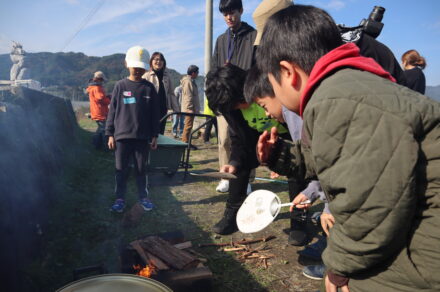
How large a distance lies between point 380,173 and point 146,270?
1.99 m

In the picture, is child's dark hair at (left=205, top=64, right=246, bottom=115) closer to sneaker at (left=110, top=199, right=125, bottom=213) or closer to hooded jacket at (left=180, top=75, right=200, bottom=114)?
sneaker at (left=110, top=199, right=125, bottom=213)

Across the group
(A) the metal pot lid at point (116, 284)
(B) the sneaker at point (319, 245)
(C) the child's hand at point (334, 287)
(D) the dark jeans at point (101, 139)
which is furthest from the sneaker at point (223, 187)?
(D) the dark jeans at point (101, 139)

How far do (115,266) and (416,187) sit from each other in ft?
9.06

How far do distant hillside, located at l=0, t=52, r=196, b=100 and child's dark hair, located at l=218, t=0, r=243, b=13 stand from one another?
910 centimetres

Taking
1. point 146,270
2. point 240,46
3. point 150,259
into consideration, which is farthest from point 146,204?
point 240,46

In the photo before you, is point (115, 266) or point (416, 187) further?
point (115, 266)

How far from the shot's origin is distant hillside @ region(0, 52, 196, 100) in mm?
14130

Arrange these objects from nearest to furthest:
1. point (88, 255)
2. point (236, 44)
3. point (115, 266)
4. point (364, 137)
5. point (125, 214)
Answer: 1. point (364, 137)
2. point (115, 266)
3. point (88, 255)
4. point (125, 214)
5. point (236, 44)

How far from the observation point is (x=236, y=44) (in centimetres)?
469

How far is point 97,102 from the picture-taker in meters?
8.62

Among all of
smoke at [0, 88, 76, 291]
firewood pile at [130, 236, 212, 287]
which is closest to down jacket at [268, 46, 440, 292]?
firewood pile at [130, 236, 212, 287]

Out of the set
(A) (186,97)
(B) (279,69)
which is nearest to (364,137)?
(B) (279,69)

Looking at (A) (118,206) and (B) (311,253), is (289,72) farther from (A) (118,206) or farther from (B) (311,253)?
(A) (118,206)

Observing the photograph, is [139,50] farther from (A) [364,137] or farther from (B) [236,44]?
(A) [364,137]
